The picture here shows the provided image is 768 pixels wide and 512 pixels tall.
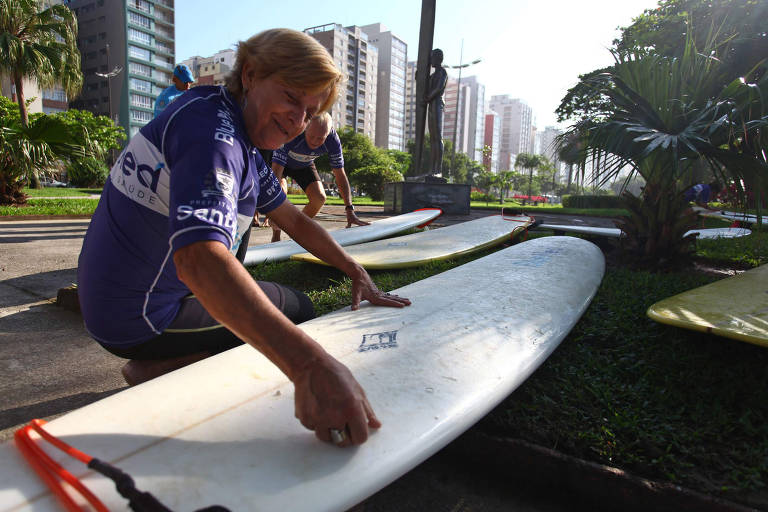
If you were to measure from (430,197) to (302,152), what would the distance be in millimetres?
8204

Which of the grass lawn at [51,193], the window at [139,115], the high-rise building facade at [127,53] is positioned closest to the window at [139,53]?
the high-rise building facade at [127,53]

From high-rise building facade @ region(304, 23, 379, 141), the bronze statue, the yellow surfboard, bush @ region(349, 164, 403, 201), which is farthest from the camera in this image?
high-rise building facade @ region(304, 23, 379, 141)

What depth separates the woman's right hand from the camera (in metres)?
0.89

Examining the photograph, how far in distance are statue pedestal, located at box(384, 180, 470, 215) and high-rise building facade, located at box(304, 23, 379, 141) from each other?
69044 mm

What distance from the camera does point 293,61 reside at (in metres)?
1.16

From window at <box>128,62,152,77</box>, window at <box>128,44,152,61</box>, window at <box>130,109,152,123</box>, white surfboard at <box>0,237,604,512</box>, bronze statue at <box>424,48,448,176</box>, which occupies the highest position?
window at <box>128,44,152,61</box>

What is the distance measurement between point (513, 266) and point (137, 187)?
8.13 feet

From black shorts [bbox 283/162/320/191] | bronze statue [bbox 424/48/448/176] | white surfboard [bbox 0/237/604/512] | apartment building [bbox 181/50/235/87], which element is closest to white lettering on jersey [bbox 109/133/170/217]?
white surfboard [bbox 0/237/604/512]

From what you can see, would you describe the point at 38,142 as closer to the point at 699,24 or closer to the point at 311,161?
the point at 311,161

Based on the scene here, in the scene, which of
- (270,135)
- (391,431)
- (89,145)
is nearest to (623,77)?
(270,135)

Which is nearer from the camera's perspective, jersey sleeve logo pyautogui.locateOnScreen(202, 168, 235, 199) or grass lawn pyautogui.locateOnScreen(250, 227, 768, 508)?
jersey sleeve logo pyautogui.locateOnScreen(202, 168, 235, 199)

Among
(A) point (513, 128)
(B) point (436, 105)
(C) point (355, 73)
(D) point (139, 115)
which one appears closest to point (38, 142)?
(B) point (436, 105)

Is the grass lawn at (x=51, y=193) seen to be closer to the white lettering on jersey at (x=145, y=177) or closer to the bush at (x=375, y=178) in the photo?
the bush at (x=375, y=178)

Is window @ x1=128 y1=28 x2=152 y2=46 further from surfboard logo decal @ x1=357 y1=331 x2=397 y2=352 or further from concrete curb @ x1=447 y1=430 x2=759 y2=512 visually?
concrete curb @ x1=447 y1=430 x2=759 y2=512
